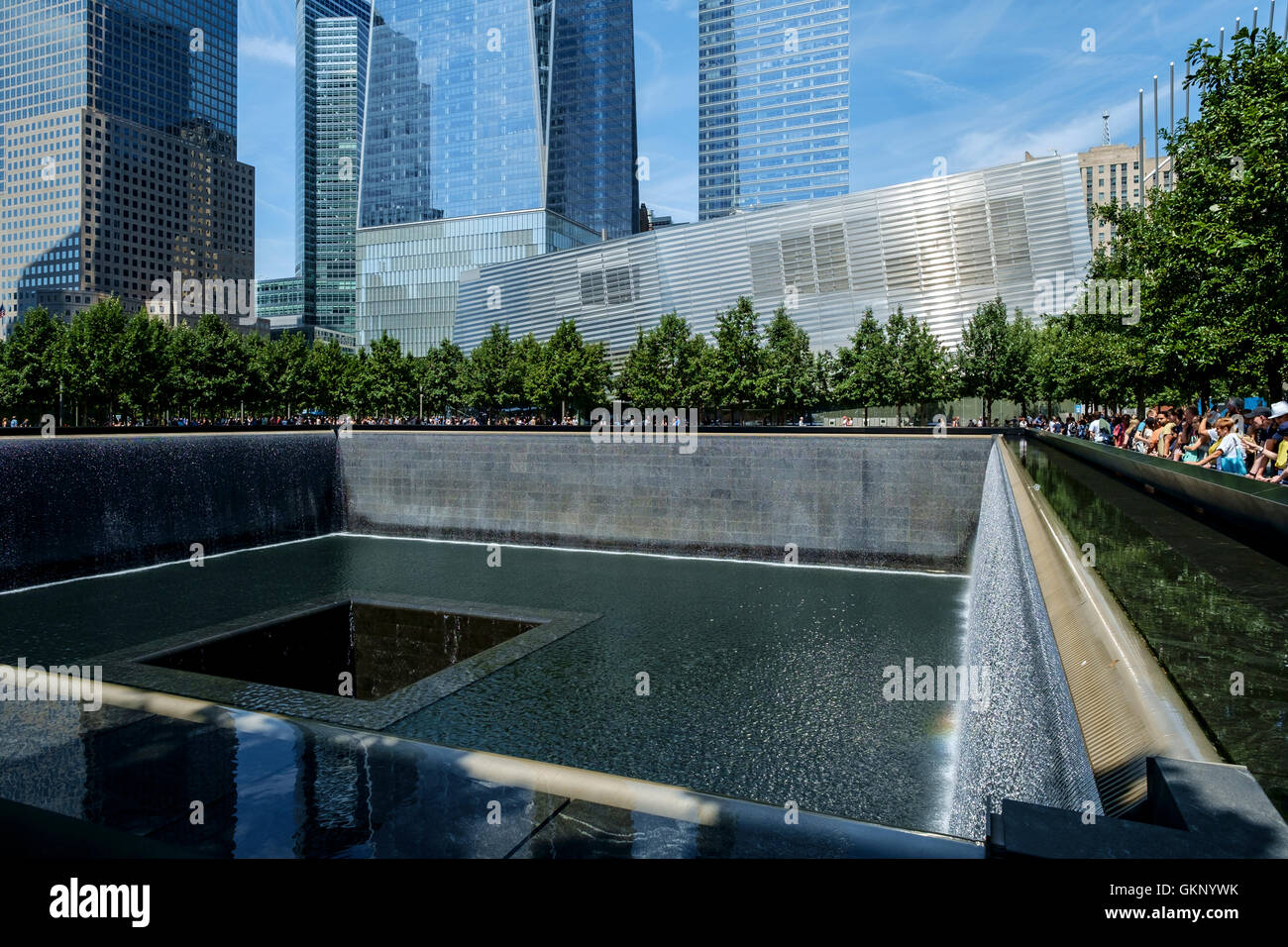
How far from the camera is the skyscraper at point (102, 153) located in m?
135

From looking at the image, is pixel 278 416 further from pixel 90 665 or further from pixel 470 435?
pixel 90 665

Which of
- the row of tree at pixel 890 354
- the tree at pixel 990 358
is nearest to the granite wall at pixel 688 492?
the row of tree at pixel 890 354

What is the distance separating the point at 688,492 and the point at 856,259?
4870cm

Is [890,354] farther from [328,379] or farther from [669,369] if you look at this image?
[328,379]

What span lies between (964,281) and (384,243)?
8903 centimetres

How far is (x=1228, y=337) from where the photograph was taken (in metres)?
15.8

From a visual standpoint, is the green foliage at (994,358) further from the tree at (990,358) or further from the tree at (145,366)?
the tree at (145,366)

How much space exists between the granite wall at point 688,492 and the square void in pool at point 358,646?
8712 mm

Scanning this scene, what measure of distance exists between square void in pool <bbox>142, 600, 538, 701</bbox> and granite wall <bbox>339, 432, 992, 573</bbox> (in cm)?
871

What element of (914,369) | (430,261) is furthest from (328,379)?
(430,261)

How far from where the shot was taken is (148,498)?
811 inches

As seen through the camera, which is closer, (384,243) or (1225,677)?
(1225,677)

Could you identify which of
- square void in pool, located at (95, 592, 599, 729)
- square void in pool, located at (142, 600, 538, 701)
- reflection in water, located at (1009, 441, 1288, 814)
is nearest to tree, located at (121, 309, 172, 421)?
square void in pool, located at (95, 592, 599, 729)
